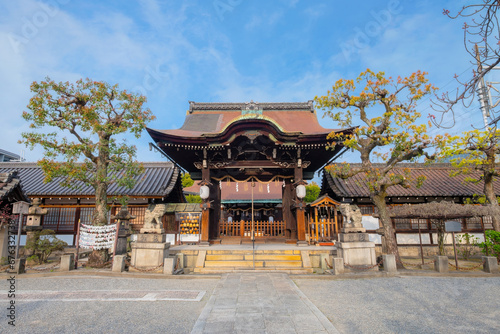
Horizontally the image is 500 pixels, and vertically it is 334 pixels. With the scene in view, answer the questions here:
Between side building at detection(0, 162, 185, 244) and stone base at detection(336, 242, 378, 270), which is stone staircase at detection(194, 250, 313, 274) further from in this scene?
side building at detection(0, 162, 185, 244)

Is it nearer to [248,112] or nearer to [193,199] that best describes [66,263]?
[248,112]

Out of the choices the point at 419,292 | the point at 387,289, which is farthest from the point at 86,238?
the point at 419,292

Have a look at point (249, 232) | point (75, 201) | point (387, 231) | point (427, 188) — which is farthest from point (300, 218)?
point (75, 201)

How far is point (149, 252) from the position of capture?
29.0 feet

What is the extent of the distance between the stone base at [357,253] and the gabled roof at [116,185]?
1033cm

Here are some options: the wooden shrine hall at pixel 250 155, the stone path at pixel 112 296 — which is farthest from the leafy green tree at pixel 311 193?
the stone path at pixel 112 296

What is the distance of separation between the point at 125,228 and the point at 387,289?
907 centimetres

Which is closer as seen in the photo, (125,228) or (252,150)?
(125,228)

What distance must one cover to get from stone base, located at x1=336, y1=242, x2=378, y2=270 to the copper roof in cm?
805

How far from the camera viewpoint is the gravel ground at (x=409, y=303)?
172 inches

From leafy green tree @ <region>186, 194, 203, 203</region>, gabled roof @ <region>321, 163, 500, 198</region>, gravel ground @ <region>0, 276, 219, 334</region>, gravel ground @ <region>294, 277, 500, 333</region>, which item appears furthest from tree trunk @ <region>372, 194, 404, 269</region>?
leafy green tree @ <region>186, 194, 203, 203</region>

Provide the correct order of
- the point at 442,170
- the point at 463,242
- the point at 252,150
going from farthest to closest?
the point at 442,170
the point at 463,242
the point at 252,150

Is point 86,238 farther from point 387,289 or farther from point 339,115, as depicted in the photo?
point 339,115

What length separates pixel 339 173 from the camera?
10789mm
